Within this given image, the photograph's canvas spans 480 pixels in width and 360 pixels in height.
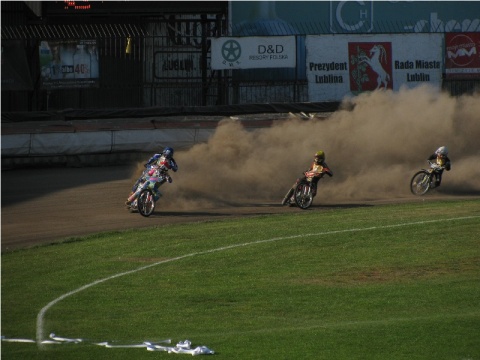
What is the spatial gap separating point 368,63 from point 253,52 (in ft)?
15.1

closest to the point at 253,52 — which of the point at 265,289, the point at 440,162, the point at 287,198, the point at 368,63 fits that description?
the point at 368,63

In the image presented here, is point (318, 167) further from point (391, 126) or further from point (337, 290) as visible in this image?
point (337, 290)

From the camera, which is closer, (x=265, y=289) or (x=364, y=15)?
(x=265, y=289)

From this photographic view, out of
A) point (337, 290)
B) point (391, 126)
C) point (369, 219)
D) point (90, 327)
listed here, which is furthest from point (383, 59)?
point (90, 327)

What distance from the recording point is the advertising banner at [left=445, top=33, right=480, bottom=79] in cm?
3847

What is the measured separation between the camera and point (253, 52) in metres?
37.8

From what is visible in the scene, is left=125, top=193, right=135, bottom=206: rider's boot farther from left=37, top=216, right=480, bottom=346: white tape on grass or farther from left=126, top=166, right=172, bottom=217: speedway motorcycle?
left=37, top=216, right=480, bottom=346: white tape on grass

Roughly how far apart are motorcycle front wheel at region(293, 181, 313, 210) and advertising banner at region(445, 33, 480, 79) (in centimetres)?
1448

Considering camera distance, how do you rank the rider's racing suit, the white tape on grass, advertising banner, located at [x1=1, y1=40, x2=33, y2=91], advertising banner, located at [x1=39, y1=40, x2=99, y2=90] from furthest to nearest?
advertising banner, located at [x1=39, y1=40, x2=99, y2=90]
advertising banner, located at [x1=1, y1=40, x2=33, y2=91]
the rider's racing suit
the white tape on grass

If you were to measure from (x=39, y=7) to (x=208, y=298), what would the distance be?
26484 mm

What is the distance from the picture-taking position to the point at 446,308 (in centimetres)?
1498

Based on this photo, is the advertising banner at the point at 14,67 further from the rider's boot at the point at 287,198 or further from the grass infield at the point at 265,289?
the grass infield at the point at 265,289

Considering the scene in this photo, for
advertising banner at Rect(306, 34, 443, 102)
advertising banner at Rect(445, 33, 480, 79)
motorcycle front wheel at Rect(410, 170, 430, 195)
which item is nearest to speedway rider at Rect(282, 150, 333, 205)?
motorcycle front wheel at Rect(410, 170, 430, 195)

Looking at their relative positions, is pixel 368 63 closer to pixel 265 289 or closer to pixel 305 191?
pixel 305 191
